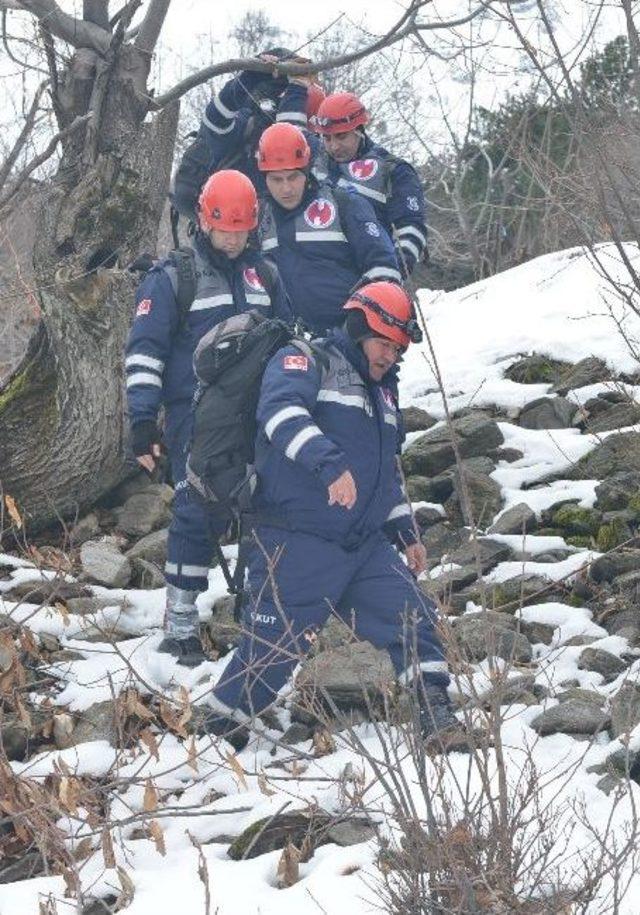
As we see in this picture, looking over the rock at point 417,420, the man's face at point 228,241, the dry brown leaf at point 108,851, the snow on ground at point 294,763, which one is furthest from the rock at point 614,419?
the dry brown leaf at point 108,851

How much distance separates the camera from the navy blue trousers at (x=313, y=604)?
540 cm

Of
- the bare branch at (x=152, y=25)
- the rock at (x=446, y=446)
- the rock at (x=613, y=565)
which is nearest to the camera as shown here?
the rock at (x=613, y=565)

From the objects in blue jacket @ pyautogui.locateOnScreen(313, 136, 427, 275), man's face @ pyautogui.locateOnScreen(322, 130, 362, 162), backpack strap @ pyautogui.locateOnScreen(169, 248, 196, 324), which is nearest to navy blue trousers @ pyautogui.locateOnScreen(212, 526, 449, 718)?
backpack strap @ pyautogui.locateOnScreen(169, 248, 196, 324)

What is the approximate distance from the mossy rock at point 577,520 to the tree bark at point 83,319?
2.59 meters

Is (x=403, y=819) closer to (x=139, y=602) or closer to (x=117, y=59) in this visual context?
(x=139, y=602)

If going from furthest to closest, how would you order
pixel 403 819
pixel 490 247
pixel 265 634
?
pixel 490 247
pixel 265 634
pixel 403 819

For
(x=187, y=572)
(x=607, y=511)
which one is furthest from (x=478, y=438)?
(x=187, y=572)

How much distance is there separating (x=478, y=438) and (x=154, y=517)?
79.8 inches

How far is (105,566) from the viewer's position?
7.64 meters

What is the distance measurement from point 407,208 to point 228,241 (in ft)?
5.81

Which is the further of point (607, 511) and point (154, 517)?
point (154, 517)

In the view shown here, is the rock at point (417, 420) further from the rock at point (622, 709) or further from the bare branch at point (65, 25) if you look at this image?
the rock at point (622, 709)

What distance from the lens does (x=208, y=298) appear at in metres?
6.42

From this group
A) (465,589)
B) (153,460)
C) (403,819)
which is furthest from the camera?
(465,589)
